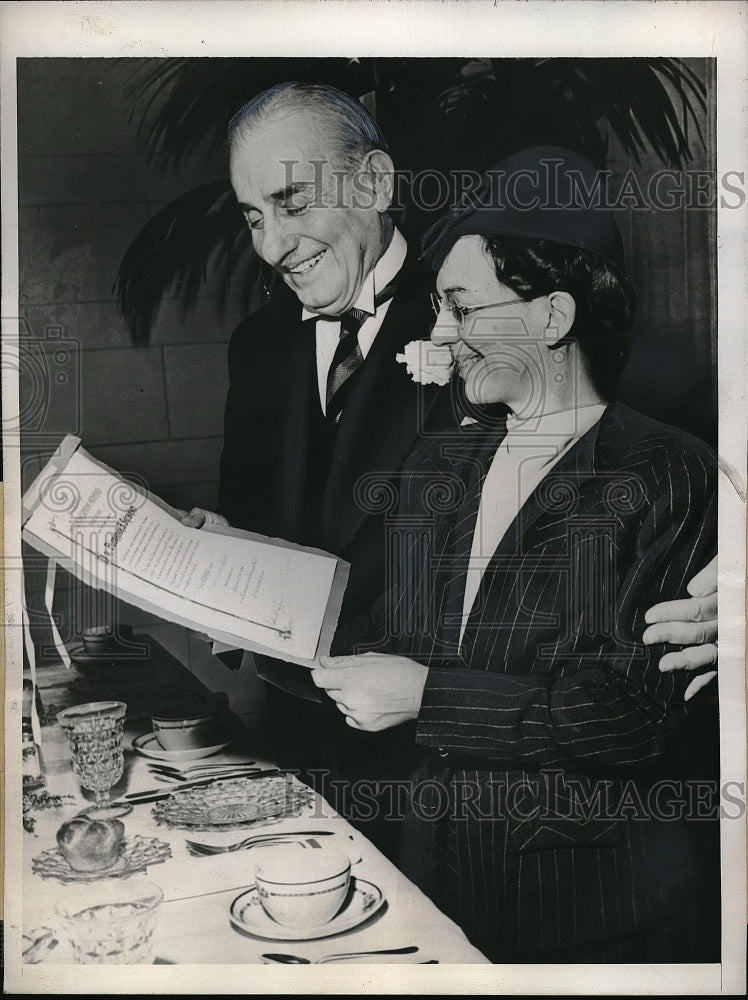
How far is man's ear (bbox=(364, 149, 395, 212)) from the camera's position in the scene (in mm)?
1583

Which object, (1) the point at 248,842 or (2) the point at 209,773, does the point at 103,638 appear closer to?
(2) the point at 209,773

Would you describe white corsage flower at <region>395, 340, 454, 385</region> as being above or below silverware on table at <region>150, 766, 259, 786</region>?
above

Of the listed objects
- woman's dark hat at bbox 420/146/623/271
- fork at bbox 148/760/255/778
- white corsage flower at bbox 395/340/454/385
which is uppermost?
woman's dark hat at bbox 420/146/623/271

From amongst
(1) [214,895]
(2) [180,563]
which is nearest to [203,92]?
(2) [180,563]

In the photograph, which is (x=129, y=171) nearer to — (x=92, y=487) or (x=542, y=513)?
(x=92, y=487)

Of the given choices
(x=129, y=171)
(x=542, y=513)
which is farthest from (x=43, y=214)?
(x=542, y=513)

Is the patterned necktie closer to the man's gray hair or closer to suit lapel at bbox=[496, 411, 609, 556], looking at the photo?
the man's gray hair

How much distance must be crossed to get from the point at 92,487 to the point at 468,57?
1025mm

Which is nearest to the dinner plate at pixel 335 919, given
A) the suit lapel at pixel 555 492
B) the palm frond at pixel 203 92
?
the suit lapel at pixel 555 492

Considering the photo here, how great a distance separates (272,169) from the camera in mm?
1579

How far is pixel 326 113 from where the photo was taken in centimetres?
158

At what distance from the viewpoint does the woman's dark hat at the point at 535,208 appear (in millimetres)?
1574

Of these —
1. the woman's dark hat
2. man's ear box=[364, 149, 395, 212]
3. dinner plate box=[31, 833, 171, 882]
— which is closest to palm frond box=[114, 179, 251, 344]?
man's ear box=[364, 149, 395, 212]

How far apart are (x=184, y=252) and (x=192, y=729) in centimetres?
86
